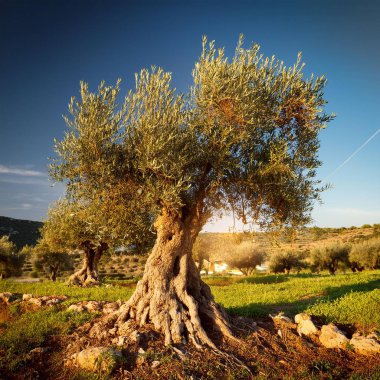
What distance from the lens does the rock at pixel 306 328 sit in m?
A: 12.5

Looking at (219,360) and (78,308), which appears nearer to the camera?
(219,360)

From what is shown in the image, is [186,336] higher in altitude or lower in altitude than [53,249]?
lower

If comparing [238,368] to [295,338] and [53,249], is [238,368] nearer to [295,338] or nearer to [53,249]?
[295,338]

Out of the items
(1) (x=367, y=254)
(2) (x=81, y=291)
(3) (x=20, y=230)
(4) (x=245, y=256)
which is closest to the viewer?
(2) (x=81, y=291)

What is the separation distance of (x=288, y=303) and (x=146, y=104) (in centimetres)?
1543

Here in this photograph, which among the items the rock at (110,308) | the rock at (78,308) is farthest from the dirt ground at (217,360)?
the rock at (78,308)

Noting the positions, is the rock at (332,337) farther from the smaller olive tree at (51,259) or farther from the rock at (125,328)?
the smaller olive tree at (51,259)

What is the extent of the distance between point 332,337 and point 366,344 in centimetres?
122

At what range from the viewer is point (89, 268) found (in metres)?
35.1

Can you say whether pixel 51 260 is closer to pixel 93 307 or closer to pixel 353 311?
pixel 93 307

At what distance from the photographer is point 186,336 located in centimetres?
1181

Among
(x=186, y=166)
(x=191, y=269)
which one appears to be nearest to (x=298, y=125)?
(x=186, y=166)

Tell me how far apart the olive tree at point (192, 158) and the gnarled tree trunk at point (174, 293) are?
5 centimetres

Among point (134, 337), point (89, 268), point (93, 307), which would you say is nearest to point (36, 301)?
point (93, 307)
